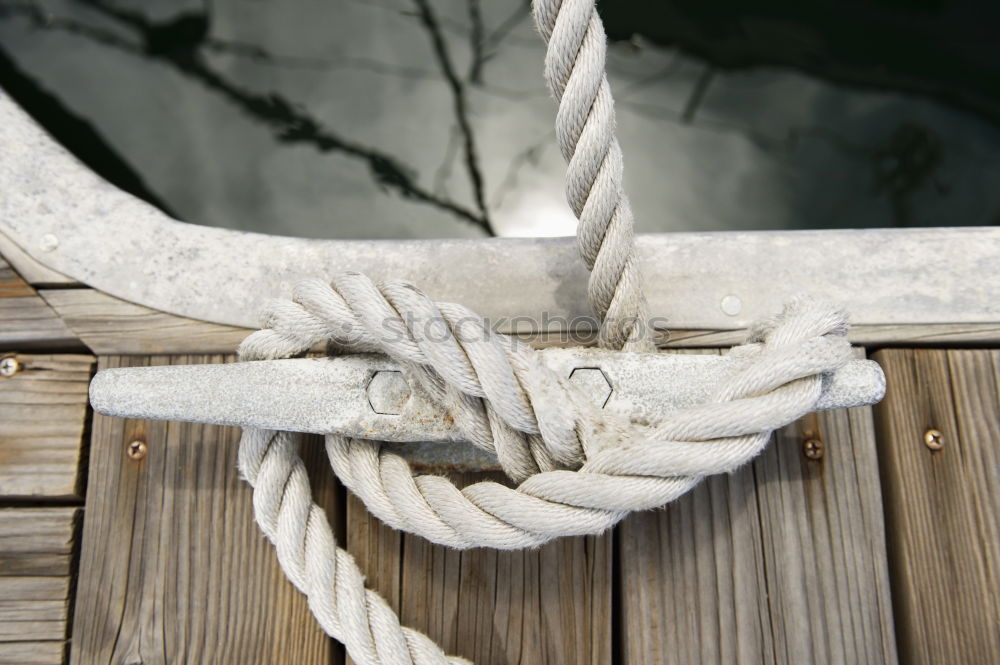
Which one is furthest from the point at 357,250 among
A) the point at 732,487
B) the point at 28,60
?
the point at 28,60

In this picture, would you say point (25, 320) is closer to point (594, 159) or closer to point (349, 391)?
point (349, 391)

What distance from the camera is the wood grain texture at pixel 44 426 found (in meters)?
0.94

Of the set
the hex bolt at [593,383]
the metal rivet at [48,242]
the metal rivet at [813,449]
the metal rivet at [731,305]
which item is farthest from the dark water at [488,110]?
the hex bolt at [593,383]

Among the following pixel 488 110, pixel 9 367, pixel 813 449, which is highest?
pixel 488 110

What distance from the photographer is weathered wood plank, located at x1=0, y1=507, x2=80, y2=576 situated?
36.2 inches

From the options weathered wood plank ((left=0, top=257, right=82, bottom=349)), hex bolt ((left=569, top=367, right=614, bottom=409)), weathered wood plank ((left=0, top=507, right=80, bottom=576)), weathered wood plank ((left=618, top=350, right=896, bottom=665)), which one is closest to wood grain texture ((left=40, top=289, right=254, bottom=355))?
weathered wood plank ((left=0, top=257, right=82, bottom=349))

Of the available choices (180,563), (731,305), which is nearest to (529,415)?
(731,305)

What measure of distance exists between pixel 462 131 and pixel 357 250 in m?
0.90

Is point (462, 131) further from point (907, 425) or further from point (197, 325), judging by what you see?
point (907, 425)

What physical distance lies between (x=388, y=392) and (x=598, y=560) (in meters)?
0.37

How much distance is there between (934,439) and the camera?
915 millimetres

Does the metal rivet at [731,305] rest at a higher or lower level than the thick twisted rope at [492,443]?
higher

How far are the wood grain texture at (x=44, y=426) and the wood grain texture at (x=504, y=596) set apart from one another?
18.0 inches

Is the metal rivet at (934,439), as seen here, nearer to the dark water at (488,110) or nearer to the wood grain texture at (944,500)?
the wood grain texture at (944,500)
